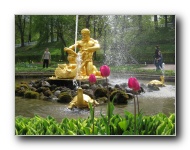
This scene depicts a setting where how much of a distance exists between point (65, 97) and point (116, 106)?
0.51 m

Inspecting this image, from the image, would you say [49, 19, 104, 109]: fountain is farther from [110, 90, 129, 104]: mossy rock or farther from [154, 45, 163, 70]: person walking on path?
[154, 45, 163, 70]: person walking on path

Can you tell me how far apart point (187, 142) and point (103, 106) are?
849 millimetres

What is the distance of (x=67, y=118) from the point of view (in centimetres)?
380

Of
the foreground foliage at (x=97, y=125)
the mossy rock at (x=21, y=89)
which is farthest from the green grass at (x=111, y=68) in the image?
the foreground foliage at (x=97, y=125)

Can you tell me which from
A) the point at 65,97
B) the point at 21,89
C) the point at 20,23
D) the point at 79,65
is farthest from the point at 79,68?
the point at 20,23

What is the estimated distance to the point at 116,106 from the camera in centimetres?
390

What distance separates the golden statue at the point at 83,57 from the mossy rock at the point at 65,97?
20 centimetres

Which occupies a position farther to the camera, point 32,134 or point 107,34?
point 107,34

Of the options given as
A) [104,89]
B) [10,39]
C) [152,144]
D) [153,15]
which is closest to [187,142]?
[152,144]

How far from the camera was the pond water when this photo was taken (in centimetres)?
380

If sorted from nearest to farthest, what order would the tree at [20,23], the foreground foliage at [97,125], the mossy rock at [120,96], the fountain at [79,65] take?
the foreground foliage at [97,125] < the tree at [20,23] < the mossy rock at [120,96] < the fountain at [79,65]

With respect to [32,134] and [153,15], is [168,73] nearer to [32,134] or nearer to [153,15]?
[153,15]

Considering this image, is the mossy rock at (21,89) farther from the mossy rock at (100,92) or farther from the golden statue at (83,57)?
the mossy rock at (100,92)

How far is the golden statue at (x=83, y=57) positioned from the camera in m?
3.98
